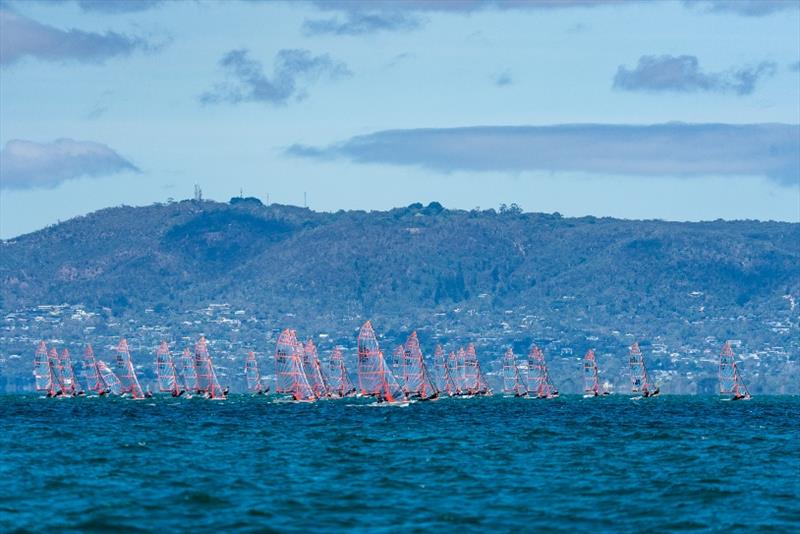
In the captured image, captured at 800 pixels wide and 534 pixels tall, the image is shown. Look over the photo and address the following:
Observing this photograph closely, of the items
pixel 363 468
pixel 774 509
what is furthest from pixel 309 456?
pixel 774 509

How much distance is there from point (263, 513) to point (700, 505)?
75.3 feet

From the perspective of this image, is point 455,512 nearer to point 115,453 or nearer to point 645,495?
point 645,495

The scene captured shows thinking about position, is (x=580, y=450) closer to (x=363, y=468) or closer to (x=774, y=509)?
(x=363, y=468)

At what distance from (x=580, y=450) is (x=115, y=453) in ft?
114

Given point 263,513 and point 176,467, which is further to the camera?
point 176,467

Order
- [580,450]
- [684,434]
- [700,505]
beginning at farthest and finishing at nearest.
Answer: [684,434]
[580,450]
[700,505]

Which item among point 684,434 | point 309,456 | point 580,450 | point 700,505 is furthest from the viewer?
point 684,434

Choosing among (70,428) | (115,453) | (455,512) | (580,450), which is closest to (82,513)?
(455,512)

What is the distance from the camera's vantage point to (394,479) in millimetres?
100875

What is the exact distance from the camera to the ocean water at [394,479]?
81.7 metres

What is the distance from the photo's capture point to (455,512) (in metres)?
84.6

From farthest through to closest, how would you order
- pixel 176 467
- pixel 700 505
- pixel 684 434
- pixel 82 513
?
pixel 684 434, pixel 176 467, pixel 700 505, pixel 82 513

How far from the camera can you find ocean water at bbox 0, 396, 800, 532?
81688mm

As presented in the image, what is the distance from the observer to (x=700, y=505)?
88562 millimetres
